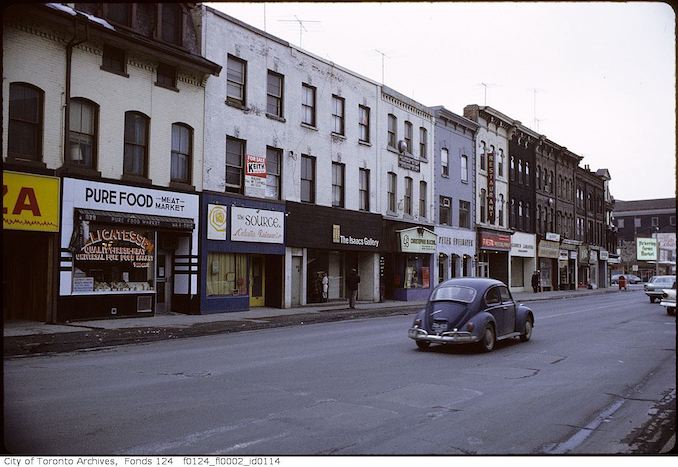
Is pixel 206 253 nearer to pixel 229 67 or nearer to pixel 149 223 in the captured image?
pixel 149 223

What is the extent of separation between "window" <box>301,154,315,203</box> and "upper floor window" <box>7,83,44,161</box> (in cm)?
1255

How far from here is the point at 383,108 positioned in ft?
112

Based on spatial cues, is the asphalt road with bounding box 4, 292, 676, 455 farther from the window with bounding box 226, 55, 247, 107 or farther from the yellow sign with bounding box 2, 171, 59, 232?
the window with bounding box 226, 55, 247, 107

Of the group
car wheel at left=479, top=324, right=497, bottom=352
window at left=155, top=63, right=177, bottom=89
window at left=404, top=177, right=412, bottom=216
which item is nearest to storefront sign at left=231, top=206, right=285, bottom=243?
window at left=155, top=63, right=177, bottom=89

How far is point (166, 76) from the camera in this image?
72.7ft

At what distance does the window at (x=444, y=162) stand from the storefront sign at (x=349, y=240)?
29.9 ft

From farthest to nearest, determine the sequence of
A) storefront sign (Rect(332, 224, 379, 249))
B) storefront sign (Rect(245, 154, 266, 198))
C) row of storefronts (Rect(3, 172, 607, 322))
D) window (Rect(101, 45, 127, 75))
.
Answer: storefront sign (Rect(332, 224, 379, 249))
storefront sign (Rect(245, 154, 266, 198))
window (Rect(101, 45, 127, 75))
row of storefronts (Rect(3, 172, 607, 322))

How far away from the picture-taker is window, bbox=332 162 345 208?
101ft

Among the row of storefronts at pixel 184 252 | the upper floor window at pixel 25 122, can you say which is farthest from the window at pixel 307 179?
the upper floor window at pixel 25 122

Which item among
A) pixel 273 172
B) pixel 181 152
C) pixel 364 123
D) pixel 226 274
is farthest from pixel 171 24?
pixel 364 123

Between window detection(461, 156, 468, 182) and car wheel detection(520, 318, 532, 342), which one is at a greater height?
window detection(461, 156, 468, 182)

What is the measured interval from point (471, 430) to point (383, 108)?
94.2 feet

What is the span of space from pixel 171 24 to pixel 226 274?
9201 mm

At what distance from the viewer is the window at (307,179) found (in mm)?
28672
